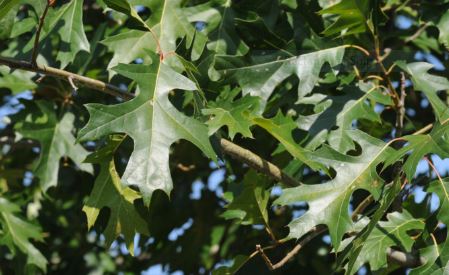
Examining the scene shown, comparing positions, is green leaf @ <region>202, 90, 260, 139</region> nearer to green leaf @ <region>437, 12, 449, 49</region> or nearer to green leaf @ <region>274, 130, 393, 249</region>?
green leaf @ <region>274, 130, 393, 249</region>

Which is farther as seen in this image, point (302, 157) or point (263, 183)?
point (263, 183)

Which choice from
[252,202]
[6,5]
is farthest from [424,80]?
[6,5]

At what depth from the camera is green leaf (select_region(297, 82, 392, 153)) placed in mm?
2840

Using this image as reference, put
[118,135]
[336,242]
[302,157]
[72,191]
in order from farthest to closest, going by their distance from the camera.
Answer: [72,191], [118,135], [302,157], [336,242]

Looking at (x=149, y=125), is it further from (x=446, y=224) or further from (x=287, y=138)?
(x=446, y=224)

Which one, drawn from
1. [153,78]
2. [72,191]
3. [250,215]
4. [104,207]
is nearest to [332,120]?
[250,215]

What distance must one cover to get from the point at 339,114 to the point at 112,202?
2.64 feet

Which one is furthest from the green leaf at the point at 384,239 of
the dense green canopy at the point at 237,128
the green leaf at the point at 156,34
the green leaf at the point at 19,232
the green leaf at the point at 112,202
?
the green leaf at the point at 19,232

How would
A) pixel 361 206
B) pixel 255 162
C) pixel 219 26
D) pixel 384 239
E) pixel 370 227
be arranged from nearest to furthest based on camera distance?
pixel 370 227, pixel 384 239, pixel 255 162, pixel 361 206, pixel 219 26

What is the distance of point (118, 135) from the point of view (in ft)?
9.30

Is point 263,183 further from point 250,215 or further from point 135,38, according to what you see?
point 135,38

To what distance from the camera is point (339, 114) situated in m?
2.89

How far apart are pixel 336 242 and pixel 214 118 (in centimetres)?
49

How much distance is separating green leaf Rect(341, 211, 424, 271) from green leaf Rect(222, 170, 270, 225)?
37 cm
